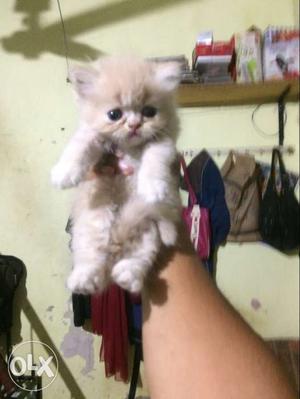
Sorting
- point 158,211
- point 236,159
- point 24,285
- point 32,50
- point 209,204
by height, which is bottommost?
point 24,285

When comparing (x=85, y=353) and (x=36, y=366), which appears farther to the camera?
(x=85, y=353)

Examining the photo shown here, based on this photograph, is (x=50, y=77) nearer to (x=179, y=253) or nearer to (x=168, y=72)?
(x=168, y=72)

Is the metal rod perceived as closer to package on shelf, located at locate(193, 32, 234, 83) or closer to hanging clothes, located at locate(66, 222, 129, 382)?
package on shelf, located at locate(193, 32, 234, 83)

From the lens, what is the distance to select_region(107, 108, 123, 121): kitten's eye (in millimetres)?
610

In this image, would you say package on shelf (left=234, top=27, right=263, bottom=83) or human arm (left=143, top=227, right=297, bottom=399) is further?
package on shelf (left=234, top=27, right=263, bottom=83)

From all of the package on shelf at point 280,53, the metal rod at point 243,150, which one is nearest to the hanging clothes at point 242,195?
the metal rod at point 243,150

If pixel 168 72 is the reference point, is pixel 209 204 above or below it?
below

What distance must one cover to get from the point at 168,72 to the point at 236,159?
1.05m

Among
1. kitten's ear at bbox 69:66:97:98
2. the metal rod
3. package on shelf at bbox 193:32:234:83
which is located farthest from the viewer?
the metal rod

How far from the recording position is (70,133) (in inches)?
59.7

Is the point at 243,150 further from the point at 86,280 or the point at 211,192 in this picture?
the point at 86,280

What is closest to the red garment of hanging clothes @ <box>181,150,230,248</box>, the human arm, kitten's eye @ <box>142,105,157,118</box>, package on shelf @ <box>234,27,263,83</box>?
hanging clothes @ <box>181,150,230,248</box>

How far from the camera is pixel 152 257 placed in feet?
1.96

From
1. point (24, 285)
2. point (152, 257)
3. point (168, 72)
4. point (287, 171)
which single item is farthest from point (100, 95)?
point (287, 171)
